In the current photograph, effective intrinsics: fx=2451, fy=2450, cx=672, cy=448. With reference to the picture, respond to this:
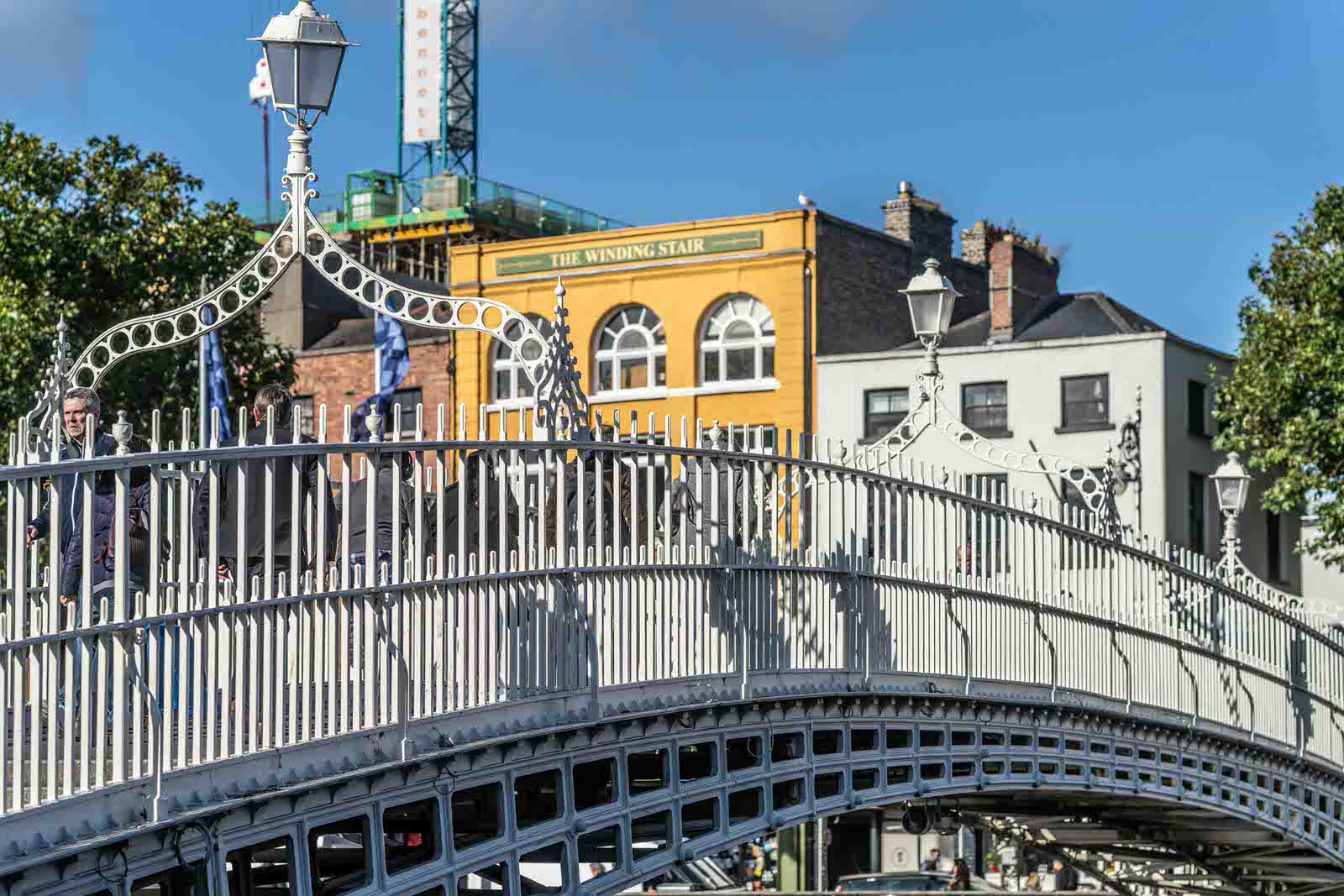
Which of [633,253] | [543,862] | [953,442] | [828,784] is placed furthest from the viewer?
[633,253]

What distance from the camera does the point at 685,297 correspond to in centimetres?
5150

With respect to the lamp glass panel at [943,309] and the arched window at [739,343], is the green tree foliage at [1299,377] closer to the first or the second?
the arched window at [739,343]

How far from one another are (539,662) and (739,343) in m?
39.0

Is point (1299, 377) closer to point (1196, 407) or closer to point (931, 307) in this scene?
point (1196, 407)

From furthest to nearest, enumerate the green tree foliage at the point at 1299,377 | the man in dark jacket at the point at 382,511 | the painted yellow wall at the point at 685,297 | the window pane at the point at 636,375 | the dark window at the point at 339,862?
the window pane at the point at 636,375
the painted yellow wall at the point at 685,297
the green tree foliage at the point at 1299,377
the man in dark jacket at the point at 382,511
the dark window at the point at 339,862

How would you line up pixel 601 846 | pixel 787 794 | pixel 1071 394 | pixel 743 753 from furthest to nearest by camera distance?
pixel 1071 394 < pixel 787 794 < pixel 743 753 < pixel 601 846

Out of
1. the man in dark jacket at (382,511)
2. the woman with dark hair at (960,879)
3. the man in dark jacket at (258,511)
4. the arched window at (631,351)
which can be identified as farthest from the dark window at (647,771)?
the arched window at (631,351)

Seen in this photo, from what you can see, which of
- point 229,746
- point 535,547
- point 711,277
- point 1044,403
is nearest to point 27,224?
point 711,277

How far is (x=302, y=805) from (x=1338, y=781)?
20021 millimetres

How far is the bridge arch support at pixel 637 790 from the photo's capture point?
9.73 meters

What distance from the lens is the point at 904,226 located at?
5506cm

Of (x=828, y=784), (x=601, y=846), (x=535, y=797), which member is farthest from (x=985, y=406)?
(x=535, y=797)

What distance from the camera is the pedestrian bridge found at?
29.5 feet

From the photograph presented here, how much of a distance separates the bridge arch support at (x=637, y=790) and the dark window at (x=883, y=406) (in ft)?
83.3
